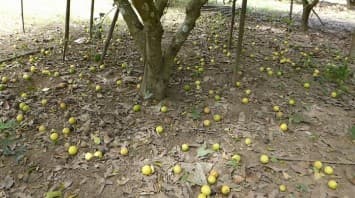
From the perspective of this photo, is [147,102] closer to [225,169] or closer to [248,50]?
[225,169]

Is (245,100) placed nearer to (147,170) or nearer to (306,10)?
(147,170)

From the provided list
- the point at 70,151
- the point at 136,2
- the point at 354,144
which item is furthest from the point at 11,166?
the point at 354,144

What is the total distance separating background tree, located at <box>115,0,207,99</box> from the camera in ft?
12.1

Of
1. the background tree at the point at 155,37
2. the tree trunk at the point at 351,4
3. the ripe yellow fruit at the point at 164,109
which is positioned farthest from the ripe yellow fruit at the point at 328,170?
the tree trunk at the point at 351,4

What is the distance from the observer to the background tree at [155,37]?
12.1 ft

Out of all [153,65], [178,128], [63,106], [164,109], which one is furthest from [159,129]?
[63,106]

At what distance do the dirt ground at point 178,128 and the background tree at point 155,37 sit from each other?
24 cm

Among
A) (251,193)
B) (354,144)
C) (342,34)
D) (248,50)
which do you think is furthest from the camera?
(342,34)

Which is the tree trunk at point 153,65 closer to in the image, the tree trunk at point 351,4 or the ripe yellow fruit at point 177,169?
the ripe yellow fruit at point 177,169

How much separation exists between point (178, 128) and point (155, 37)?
107 centimetres

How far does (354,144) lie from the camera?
3.79 metres

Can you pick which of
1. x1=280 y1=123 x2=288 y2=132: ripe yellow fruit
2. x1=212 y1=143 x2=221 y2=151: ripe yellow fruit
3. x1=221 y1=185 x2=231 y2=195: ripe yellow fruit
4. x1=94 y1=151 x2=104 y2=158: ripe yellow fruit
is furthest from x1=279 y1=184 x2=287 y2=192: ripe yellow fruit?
x1=94 y1=151 x2=104 y2=158: ripe yellow fruit

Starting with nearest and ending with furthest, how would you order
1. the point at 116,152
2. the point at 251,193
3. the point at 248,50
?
the point at 251,193 → the point at 116,152 → the point at 248,50

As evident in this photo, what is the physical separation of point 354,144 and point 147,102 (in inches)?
96.8
